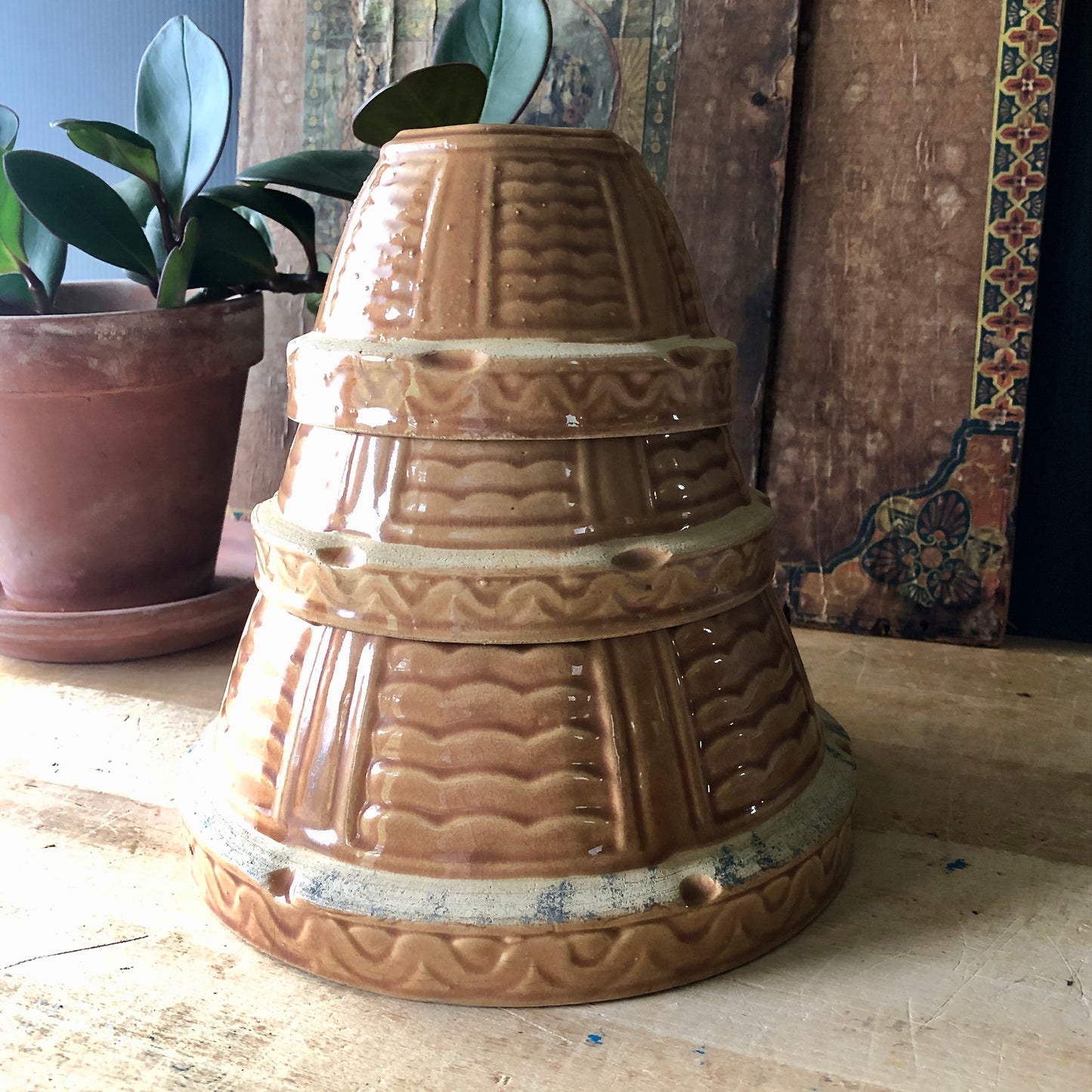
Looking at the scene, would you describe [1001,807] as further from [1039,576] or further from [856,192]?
[856,192]

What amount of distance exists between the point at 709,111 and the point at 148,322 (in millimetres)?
524

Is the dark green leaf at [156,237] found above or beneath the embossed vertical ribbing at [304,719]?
above

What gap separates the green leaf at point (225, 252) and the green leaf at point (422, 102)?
242 mm

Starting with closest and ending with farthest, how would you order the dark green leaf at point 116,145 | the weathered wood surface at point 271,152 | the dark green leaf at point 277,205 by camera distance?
the dark green leaf at point 116,145
the dark green leaf at point 277,205
the weathered wood surface at point 271,152

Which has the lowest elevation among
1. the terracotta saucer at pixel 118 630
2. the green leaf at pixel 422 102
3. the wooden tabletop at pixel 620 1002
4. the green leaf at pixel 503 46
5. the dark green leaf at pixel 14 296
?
the wooden tabletop at pixel 620 1002

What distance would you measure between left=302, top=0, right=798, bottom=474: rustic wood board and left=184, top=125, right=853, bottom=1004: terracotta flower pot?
0.45 metres

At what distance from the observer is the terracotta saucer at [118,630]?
90 centimetres

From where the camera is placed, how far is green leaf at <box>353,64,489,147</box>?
0.68 metres

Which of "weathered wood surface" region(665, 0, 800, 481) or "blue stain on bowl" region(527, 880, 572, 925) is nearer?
"blue stain on bowl" region(527, 880, 572, 925)

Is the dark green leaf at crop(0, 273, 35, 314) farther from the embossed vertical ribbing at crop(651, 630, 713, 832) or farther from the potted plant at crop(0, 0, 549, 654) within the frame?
the embossed vertical ribbing at crop(651, 630, 713, 832)

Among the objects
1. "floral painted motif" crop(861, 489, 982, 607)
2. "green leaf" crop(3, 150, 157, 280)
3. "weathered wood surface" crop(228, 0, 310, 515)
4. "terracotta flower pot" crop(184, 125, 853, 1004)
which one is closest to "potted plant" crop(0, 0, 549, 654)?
"green leaf" crop(3, 150, 157, 280)

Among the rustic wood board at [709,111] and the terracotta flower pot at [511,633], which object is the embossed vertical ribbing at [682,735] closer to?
the terracotta flower pot at [511,633]

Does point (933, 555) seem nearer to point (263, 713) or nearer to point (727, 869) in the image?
point (727, 869)

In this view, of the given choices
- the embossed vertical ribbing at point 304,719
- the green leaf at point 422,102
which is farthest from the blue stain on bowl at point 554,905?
the green leaf at point 422,102
